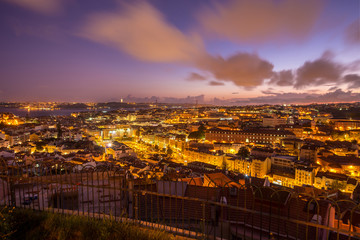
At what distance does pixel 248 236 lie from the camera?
344cm

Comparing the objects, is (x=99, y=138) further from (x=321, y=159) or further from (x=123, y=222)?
(x=123, y=222)

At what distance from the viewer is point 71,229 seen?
2.40 m

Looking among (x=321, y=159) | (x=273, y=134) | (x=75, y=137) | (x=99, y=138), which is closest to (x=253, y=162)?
(x=321, y=159)

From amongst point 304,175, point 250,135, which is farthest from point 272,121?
point 304,175

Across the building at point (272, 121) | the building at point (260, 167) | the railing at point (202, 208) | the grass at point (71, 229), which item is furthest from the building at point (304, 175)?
the building at point (272, 121)

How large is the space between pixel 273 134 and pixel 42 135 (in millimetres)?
42643

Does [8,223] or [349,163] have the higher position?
[8,223]

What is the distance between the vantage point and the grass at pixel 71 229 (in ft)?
7.43

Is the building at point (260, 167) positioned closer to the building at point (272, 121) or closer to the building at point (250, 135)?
the building at point (250, 135)

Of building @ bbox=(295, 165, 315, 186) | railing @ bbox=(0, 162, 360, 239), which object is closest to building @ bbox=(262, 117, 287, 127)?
building @ bbox=(295, 165, 315, 186)

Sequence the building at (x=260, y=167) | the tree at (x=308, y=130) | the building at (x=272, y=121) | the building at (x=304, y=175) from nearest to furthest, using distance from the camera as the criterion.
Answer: the building at (x=304, y=175)
the building at (x=260, y=167)
the tree at (x=308, y=130)
the building at (x=272, y=121)

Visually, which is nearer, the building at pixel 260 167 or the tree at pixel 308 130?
the building at pixel 260 167

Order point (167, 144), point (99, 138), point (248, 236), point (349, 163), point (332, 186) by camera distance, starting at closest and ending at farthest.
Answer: point (248, 236) < point (332, 186) < point (349, 163) < point (167, 144) < point (99, 138)

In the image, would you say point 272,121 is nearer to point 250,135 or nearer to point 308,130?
point 308,130
